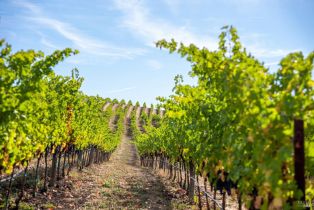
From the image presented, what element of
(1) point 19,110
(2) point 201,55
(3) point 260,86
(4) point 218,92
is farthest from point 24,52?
(3) point 260,86

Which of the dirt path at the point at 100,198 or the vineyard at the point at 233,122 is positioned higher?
the vineyard at the point at 233,122

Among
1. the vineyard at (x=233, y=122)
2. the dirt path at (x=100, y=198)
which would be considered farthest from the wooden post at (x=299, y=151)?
the dirt path at (x=100, y=198)

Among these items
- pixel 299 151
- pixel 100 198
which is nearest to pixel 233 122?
pixel 299 151

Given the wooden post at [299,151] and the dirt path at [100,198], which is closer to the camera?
the wooden post at [299,151]

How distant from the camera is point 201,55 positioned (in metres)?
6.97

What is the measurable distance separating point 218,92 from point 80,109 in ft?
49.3

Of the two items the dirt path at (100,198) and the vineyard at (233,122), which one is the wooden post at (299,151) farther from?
the dirt path at (100,198)

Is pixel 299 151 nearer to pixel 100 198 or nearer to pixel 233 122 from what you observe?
pixel 233 122

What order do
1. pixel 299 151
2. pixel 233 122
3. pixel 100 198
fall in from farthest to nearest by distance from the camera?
pixel 100 198 → pixel 233 122 → pixel 299 151

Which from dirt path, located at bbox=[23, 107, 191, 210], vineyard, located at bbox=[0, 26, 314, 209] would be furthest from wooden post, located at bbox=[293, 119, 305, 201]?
dirt path, located at bbox=[23, 107, 191, 210]

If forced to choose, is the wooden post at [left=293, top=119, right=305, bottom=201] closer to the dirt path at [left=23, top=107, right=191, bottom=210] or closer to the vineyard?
the vineyard

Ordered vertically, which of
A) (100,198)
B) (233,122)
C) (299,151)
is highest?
(233,122)

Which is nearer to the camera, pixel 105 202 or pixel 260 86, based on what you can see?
pixel 260 86

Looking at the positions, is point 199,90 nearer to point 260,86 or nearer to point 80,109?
point 260,86
